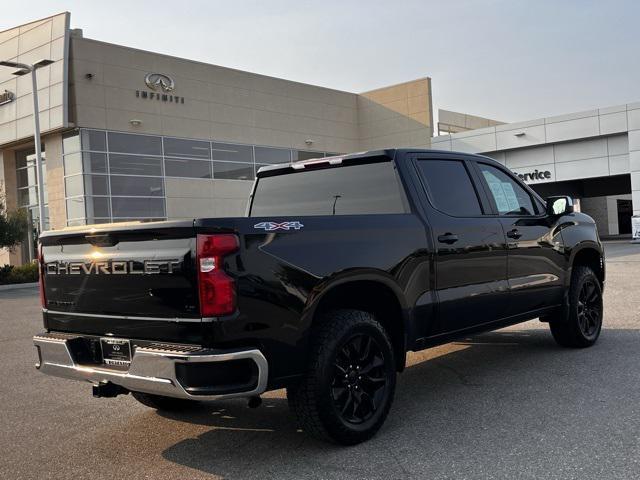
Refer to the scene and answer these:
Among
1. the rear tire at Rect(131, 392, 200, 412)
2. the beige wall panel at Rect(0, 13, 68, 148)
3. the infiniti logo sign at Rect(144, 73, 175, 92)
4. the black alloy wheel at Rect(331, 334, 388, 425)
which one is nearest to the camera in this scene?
the black alloy wheel at Rect(331, 334, 388, 425)

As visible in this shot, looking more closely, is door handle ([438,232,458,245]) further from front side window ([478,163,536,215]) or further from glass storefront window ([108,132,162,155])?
glass storefront window ([108,132,162,155])

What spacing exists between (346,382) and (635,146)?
31357mm

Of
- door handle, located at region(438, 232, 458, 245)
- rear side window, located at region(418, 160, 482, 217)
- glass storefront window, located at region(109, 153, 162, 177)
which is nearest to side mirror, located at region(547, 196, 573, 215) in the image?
rear side window, located at region(418, 160, 482, 217)

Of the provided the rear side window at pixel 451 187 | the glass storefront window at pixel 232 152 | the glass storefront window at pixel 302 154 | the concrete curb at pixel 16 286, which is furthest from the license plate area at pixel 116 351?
the glass storefront window at pixel 302 154

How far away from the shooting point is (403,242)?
14.2ft

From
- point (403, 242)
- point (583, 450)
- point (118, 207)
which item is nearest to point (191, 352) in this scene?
point (403, 242)

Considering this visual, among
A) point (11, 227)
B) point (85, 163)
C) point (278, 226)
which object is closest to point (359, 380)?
point (278, 226)

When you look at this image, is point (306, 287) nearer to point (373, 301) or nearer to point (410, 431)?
point (373, 301)

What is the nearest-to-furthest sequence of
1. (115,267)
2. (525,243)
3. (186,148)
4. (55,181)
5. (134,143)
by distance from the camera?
(115,267) → (525,243) → (55,181) → (134,143) → (186,148)

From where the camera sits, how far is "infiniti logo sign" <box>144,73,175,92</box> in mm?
29641

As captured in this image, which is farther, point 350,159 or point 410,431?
point 350,159

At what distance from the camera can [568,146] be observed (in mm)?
33281

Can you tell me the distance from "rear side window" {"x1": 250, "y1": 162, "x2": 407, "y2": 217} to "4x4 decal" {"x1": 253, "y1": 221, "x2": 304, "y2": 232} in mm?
1102

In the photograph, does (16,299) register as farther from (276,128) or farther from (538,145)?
(538,145)
